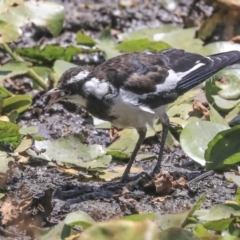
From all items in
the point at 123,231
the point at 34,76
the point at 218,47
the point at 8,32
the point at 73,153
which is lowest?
the point at 34,76

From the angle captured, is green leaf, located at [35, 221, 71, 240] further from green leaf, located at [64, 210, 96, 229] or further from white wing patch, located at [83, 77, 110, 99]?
white wing patch, located at [83, 77, 110, 99]

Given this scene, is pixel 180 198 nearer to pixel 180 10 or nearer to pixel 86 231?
pixel 86 231

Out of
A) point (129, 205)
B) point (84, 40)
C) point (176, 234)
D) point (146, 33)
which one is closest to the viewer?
point (176, 234)

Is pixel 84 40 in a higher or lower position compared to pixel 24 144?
lower

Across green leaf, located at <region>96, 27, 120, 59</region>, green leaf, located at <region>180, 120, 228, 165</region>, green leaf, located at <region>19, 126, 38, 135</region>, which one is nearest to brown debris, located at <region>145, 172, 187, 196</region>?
green leaf, located at <region>180, 120, 228, 165</region>

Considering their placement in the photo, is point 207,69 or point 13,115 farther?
point 13,115

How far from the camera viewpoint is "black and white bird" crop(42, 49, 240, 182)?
493 cm

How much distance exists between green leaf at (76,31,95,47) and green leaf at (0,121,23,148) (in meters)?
1.95

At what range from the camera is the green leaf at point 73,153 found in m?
5.20

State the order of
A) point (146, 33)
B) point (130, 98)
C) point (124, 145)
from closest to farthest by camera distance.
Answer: point (130, 98) → point (124, 145) → point (146, 33)

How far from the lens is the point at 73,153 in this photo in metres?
5.30

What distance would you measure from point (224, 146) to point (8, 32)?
1.95 metres

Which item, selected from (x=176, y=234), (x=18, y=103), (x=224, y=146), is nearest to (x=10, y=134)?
(x=18, y=103)

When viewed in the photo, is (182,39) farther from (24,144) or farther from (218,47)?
(24,144)
